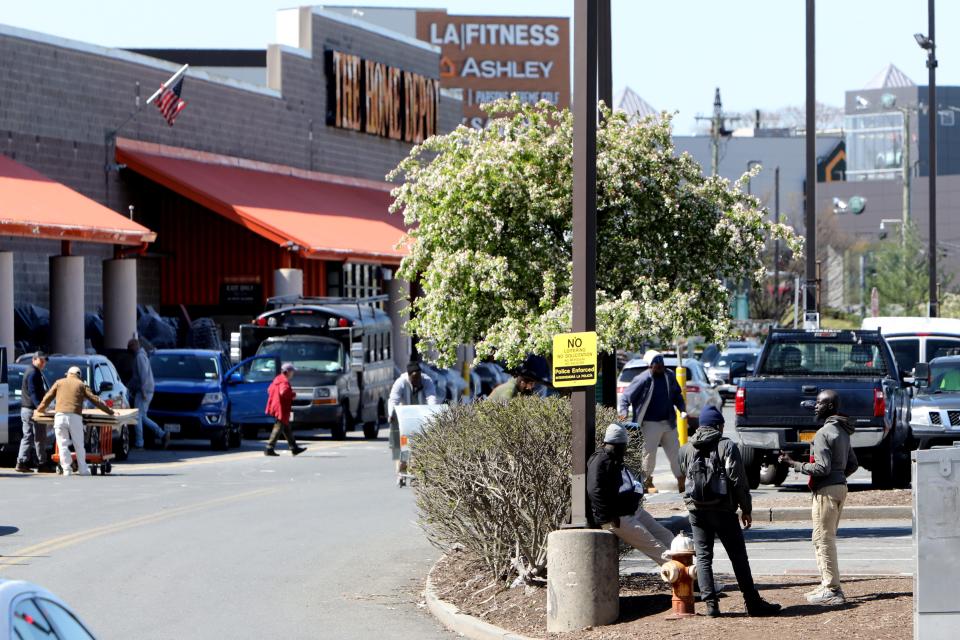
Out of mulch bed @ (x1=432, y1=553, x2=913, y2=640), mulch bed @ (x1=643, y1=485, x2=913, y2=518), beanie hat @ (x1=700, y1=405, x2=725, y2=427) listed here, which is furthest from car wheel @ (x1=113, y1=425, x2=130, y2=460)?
beanie hat @ (x1=700, y1=405, x2=725, y2=427)

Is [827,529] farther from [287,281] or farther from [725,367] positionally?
[725,367]

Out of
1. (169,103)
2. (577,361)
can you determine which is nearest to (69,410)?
(577,361)

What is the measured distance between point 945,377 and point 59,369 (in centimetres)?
1451

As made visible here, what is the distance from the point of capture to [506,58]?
10400 centimetres

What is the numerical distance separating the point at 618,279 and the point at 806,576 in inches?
188

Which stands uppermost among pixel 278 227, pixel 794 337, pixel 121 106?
pixel 121 106

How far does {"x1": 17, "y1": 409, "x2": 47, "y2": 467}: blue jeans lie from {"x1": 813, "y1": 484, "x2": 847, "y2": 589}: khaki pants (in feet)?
52.1

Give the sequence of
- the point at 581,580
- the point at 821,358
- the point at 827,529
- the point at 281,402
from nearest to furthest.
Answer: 1. the point at 581,580
2. the point at 827,529
3. the point at 821,358
4. the point at 281,402

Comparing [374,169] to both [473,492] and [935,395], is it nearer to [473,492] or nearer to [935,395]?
[935,395]

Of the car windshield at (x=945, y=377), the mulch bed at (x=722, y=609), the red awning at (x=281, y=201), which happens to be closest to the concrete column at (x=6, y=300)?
the red awning at (x=281, y=201)

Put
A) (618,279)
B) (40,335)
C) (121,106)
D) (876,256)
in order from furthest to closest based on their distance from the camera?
(876,256) < (121,106) < (40,335) < (618,279)

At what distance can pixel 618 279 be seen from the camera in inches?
684

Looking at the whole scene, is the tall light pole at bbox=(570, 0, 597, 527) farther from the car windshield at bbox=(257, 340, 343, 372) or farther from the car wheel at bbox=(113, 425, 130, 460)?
the car windshield at bbox=(257, 340, 343, 372)

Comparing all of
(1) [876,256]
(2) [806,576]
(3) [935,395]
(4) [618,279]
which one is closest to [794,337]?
(3) [935,395]
